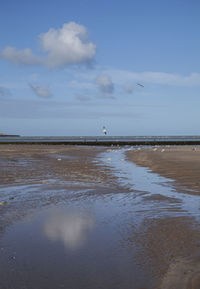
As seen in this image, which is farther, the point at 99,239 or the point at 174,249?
the point at 99,239

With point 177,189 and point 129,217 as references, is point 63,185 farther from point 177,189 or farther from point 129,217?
point 129,217

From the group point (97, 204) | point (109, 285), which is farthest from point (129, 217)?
point (109, 285)

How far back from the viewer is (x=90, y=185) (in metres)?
12.1

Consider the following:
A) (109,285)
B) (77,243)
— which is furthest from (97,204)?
(109,285)

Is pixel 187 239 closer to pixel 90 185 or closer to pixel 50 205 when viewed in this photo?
pixel 50 205

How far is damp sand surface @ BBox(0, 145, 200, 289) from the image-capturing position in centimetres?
416

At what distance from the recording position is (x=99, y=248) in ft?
17.2

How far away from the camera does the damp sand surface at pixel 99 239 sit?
4.16 meters

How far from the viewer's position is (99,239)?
572cm

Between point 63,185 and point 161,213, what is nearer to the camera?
point 161,213

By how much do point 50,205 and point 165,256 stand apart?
14.8ft

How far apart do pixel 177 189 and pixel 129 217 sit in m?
4.44

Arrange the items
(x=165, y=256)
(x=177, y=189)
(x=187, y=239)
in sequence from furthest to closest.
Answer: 1. (x=177, y=189)
2. (x=187, y=239)
3. (x=165, y=256)

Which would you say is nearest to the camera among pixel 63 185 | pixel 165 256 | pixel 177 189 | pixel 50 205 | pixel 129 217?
pixel 165 256
